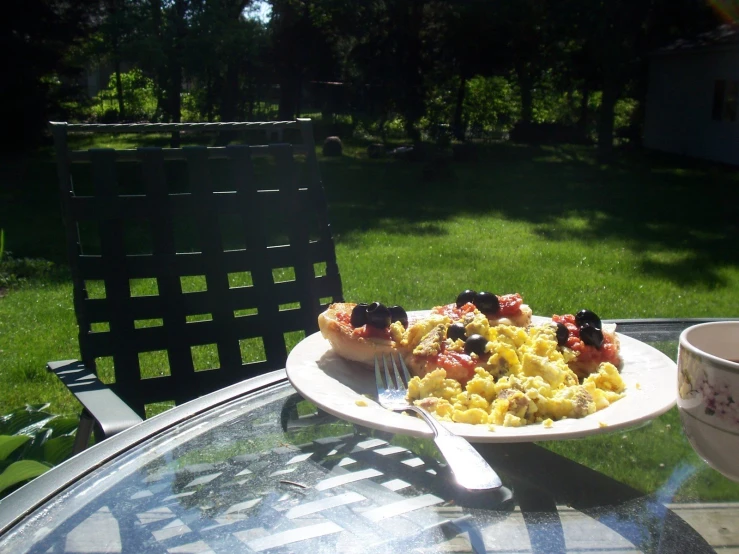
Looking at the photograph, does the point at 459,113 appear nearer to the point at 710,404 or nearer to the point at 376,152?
the point at 376,152

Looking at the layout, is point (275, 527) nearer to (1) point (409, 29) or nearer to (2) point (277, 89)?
(1) point (409, 29)

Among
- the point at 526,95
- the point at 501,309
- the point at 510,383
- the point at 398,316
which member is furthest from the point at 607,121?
the point at 510,383

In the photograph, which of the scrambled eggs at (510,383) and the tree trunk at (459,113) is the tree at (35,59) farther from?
the scrambled eggs at (510,383)

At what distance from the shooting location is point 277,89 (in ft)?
84.2

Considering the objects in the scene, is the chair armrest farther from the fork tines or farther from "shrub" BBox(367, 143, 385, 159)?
"shrub" BBox(367, 143, 385, 159)

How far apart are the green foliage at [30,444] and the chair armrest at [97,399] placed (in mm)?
153

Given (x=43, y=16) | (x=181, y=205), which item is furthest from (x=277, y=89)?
(x=181, y=205)

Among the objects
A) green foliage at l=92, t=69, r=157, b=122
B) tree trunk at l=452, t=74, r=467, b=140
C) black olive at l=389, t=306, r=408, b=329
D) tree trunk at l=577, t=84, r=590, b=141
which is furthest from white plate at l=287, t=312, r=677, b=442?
green foliage at l=92, t=69, r=157, b=122

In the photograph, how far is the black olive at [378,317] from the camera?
4.34 feet

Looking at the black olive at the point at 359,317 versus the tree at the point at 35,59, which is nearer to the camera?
the black olive at the point at 359,317

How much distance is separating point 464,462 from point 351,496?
189 millimetres

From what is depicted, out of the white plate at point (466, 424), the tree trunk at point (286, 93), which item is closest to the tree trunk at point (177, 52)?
the tree trunk at point (286, 93)

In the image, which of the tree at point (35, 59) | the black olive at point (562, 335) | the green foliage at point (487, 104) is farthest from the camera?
the green foliage at point (487, 104)

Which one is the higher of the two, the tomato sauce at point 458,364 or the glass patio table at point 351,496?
the tomato sauce at point 458,364
